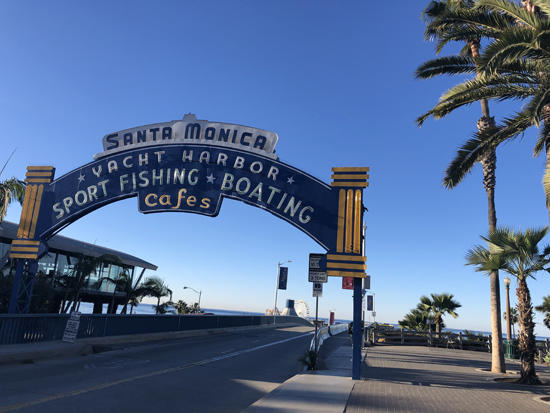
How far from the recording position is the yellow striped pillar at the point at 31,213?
16.6m

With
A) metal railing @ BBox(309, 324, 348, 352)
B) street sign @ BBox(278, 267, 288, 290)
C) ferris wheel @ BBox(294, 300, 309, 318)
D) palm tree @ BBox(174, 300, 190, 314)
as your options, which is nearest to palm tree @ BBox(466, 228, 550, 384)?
metal railing @ BBox(309, 324, 348, 352)

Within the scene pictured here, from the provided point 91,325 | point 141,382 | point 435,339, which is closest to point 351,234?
point 141,382

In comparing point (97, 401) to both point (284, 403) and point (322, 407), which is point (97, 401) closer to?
point (284, 403)

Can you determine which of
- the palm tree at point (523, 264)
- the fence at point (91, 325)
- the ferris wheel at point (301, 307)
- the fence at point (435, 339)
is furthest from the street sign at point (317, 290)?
the ferris wheel at point (301, 307)

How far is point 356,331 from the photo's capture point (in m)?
12.5

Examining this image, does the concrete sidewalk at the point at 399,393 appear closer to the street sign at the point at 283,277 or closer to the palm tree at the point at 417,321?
the palm tree at the point at 417,321

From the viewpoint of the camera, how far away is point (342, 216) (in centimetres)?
1377

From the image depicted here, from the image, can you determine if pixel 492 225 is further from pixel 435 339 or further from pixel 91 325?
pixel 91 325

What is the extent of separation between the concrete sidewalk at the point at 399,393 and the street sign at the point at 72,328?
793cm

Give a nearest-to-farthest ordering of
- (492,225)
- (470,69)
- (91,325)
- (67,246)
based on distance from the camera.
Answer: (91,325), (492,225), (470,69), (67,246)

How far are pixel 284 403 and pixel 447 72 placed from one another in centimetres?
1560

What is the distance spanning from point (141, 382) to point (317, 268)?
6.55 metres

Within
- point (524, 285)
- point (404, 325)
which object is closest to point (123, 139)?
point (524, 285)

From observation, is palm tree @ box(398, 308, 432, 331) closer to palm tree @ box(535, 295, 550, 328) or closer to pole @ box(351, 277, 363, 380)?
palm tree @ box(535, 295, 550, 328)
